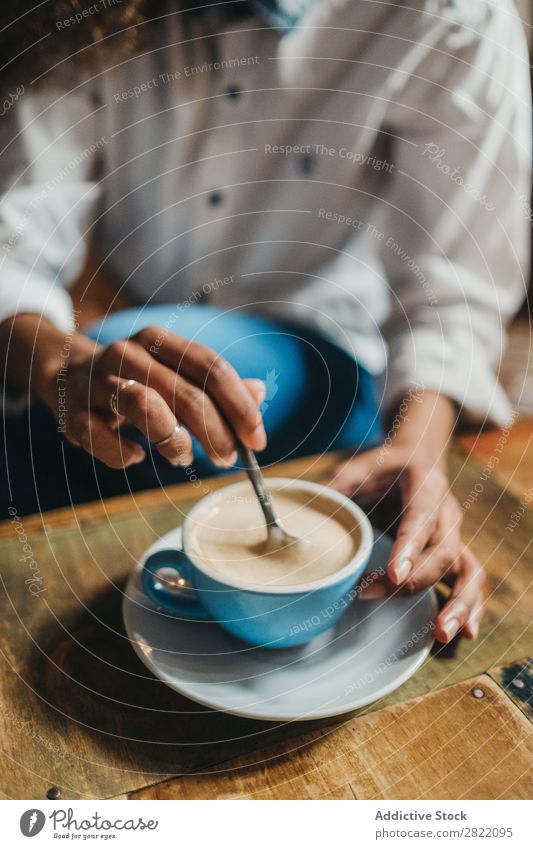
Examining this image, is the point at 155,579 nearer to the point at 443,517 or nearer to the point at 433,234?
the point at 443,517

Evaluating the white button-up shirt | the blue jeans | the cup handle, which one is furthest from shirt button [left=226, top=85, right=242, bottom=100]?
the cup handle

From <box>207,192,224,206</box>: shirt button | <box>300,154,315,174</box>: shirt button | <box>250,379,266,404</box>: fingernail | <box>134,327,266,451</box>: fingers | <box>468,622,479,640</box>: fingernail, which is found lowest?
<box>468,622,479,640</box>: fingernail

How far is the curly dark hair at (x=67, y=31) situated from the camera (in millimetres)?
245

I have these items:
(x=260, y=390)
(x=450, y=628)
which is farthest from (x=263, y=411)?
(x=450, y=628)

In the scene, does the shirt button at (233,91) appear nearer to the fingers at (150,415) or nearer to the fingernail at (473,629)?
the fingers at (150,415)

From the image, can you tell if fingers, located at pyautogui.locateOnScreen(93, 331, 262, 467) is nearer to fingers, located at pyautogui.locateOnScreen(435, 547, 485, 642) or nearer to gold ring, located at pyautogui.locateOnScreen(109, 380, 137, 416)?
gold ring, located at pyautogui.locateOnScreen(109, 380, 137, 416)

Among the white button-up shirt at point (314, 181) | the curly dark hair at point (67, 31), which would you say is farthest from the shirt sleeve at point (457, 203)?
the curly dark hair at point (67, 31)

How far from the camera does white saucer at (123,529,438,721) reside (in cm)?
19

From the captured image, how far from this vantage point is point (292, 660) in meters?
0.21

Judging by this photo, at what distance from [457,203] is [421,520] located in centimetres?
17

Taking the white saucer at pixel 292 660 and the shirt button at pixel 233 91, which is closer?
the white saucer at pixel 292 660

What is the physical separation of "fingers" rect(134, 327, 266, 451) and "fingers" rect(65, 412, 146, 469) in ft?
0.13

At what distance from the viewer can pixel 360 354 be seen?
13.3 inches

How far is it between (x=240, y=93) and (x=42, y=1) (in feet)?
0.31
